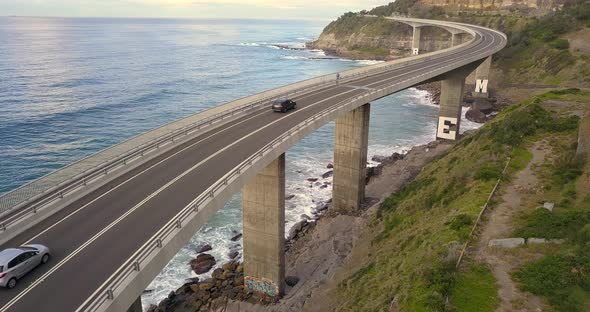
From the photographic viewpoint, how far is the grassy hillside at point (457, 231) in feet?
62.1

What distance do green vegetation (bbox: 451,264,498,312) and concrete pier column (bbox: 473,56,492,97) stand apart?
80.0 m

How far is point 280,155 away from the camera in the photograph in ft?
95.1

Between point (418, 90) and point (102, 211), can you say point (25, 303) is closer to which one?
point (102, 211)

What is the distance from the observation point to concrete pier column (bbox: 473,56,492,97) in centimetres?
9025

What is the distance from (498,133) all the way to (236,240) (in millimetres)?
26606

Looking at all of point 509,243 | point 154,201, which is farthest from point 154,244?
point 509,243

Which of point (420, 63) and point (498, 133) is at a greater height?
point (420, 63)

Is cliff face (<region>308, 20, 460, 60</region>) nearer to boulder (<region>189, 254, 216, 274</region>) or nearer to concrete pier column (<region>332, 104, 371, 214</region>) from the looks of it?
concrete pier column (<region>332, 104, 371, 214</region>)

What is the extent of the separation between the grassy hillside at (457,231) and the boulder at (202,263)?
1281 centimetres

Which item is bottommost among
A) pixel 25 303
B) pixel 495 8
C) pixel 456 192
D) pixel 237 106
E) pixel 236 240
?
pixel 236 240

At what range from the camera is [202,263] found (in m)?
36.5

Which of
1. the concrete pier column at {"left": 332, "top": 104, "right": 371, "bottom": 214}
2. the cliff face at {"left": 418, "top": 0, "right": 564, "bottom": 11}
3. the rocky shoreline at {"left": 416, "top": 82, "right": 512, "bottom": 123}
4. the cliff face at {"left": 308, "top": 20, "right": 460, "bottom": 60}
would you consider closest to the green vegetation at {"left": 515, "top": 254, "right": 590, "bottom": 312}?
the concrete pier column at {"left": 332, "top": 104, "right": 371, "bottom": 214}

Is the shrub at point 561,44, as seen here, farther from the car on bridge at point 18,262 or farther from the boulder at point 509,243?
the car on bridge at point 18,262

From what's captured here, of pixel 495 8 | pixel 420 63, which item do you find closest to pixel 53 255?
pixel 420 63
